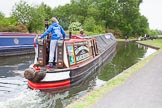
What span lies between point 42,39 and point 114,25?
58.7m

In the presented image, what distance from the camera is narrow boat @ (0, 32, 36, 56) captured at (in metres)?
20.1

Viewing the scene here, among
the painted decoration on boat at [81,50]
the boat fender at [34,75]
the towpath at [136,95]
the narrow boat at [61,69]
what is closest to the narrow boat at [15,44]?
the painted decoration on boat at [81,50]

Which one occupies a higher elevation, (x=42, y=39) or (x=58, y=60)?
(x=42, y=39)

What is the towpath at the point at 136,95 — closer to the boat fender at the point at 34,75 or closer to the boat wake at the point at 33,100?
the boat wake at the point at 33,100

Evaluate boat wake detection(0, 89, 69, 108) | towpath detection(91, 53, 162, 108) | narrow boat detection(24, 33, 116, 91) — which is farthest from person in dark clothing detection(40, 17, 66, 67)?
towpath detection(91, 53, 162, 108)

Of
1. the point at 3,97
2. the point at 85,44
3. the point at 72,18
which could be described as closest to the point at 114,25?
the point at 72,18

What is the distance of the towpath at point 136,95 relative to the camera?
21.8 feet

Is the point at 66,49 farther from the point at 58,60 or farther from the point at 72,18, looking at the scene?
the point at 72,18

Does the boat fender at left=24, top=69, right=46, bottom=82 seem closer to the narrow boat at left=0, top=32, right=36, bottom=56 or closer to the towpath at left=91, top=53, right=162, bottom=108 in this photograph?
the towpath at left=91, top=53, right=162, bottom=108

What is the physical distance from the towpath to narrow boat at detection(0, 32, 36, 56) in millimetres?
11716

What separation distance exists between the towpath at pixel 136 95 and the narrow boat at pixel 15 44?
461 inches

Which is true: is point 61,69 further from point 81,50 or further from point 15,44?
point 15,44

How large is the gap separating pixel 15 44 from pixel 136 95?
15.0 m

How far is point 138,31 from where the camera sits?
71375mm
